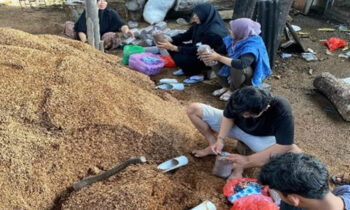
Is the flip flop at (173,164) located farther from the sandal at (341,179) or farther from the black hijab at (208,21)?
the black hijab at (208,21)

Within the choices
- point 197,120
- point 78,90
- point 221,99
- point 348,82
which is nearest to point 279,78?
point 348,82

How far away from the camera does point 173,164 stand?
2.84 m

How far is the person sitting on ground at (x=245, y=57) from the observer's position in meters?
4.00

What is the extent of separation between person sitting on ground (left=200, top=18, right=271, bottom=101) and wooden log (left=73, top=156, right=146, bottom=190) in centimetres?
187

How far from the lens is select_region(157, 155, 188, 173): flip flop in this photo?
9.09 ft

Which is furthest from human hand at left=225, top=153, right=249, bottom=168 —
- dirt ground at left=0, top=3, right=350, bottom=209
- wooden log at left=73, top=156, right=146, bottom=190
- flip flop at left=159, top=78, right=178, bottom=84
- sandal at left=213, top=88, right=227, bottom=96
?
flip flop at left=159, top=78, right=178, bottom=84

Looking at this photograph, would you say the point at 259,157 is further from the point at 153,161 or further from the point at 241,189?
the point at 153,161

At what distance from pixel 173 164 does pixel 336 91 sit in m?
2.54

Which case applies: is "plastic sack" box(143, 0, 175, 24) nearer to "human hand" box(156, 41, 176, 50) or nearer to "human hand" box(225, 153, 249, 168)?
"human hand" box(156, 41, 176, 50)

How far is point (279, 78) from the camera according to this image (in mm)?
5156

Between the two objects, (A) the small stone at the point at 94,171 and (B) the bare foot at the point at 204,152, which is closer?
(A) the small stone at the point at 94,171

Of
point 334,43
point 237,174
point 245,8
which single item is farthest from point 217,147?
point 334,43

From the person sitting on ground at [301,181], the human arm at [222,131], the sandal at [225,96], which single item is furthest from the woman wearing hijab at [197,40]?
the person sitting on ground at [301,181]

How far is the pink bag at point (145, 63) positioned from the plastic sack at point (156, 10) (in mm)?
2295
